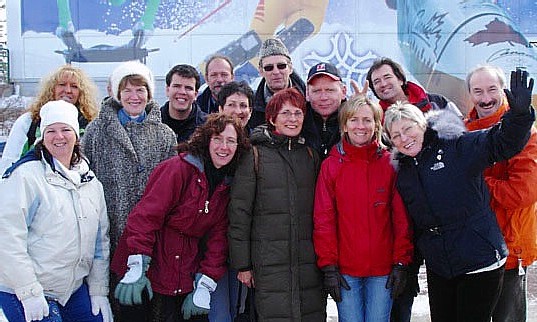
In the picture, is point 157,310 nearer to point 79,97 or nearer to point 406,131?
point 79,97

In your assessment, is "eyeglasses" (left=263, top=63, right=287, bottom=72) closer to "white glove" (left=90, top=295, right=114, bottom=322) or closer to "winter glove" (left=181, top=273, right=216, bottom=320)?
"winter glove" (left=181, top=273, right=216, bottom=320)

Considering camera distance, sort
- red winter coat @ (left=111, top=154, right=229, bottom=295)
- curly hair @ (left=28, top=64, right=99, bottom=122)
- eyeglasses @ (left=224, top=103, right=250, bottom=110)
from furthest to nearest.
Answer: curly hair @ (left=28, top=64, right=99, bottom=122) → eyeglasses @ (left=224, top=103, right=250, bottom=110) → red winter coat @ (left=111, top=154, right=229, bottom=295)

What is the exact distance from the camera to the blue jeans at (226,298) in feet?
12.0

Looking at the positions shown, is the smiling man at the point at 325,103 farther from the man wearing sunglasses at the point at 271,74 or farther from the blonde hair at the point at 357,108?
the man wearing sunglasses at the point at 271,74

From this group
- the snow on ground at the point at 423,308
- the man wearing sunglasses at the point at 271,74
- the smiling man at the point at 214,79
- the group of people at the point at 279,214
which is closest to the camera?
the group of people at the point at 279,214

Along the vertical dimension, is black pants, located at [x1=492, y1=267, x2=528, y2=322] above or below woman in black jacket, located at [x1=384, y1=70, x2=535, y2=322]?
below

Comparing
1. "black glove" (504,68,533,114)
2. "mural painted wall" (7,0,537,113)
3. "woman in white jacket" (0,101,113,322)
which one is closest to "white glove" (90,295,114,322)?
"woman in white jacket" (0,101,113,322)

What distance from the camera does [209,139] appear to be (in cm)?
343

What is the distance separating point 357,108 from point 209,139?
980 mm

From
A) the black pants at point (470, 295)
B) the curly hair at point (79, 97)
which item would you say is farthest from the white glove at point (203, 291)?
the curly hair at point (79, 97)

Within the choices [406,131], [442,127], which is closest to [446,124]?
[442,127]

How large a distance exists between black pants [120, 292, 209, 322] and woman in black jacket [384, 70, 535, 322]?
5.17 feet

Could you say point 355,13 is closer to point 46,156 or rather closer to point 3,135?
point 3,135

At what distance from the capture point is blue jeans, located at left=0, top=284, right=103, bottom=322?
9.82 ft
